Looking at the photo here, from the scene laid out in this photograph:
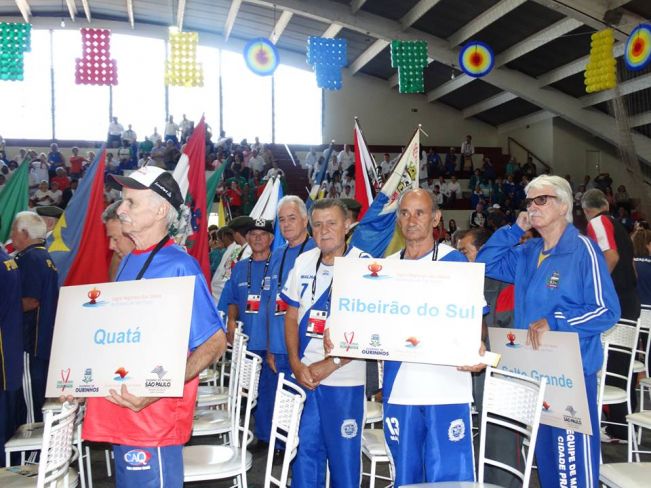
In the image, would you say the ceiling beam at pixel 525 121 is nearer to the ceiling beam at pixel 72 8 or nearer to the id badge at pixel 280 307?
the ceiling beam at pixel 72 8

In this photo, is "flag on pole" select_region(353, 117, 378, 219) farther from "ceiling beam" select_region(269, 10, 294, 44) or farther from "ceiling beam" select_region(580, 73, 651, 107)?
"ceiling beam" select_region(269, 10, 294, 44)

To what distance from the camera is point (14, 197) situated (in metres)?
6.39

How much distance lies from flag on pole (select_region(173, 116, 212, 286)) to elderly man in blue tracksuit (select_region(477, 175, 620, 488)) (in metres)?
3.25

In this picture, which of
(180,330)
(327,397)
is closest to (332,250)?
(327,397)

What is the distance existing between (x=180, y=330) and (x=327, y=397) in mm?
1251

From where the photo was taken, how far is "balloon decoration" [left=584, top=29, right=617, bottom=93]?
38.1ft

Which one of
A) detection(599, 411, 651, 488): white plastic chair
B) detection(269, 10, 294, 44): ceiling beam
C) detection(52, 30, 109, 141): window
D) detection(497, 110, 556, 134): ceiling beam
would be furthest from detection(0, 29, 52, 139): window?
detection(599, 411, 651, 488): white plastic chair

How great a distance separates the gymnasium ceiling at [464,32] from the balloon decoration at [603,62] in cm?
149

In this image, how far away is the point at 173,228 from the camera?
254cm

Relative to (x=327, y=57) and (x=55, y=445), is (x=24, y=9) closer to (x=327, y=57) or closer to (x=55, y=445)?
(x=327, y=57)

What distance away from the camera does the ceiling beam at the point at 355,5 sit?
53.1ft

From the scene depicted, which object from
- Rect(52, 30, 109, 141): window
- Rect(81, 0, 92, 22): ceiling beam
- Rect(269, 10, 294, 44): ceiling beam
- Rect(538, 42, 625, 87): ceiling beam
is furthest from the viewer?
Rect(52, 30, 109, 141): window

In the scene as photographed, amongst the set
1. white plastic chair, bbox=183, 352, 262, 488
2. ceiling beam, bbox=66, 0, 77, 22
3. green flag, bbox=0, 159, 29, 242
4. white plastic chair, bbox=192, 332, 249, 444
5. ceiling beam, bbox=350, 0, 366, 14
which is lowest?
white plastic chair, bbox=183, 352, 262, 488

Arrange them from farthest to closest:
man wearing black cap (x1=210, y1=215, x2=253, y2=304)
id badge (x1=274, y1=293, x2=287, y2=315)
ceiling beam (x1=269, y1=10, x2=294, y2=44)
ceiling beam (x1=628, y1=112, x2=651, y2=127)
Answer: ceiling beam (x1=269, y1=10, x2=294, y2=44)
ceiling beam (x1=628, y1=112, x2=651, y2=127)
man wearing black cap (x1=210, y1=215, x2=253, y2=304)
id badge (x1=274, y1=293, x2=287, y2=315)
